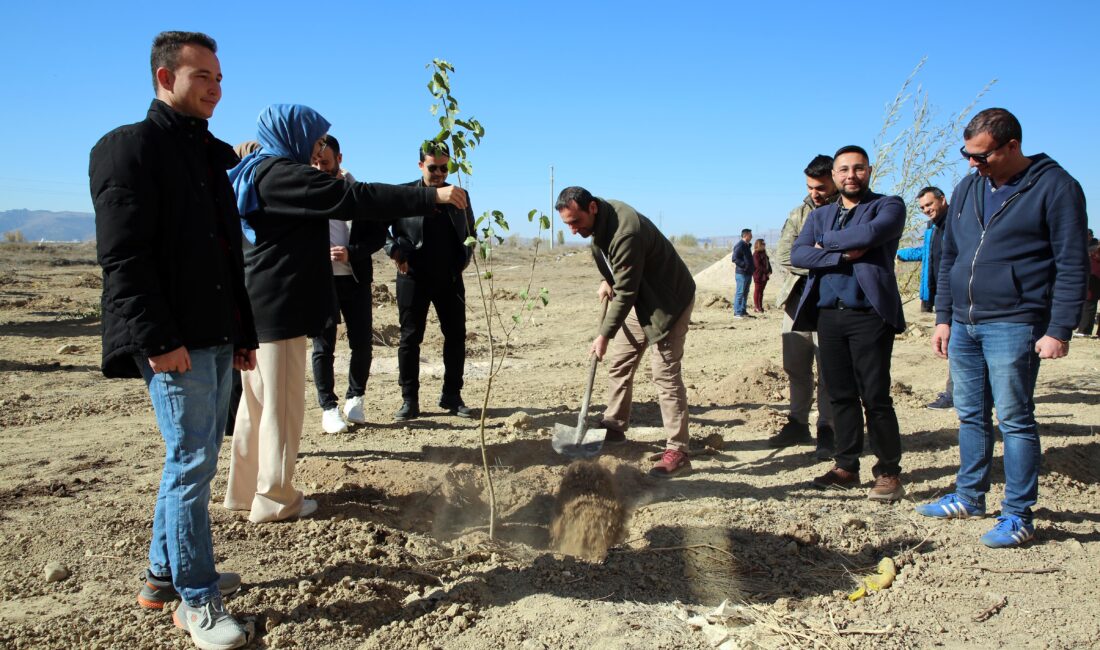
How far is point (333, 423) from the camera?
5145 mm

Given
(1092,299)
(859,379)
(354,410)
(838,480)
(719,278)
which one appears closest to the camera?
(859,379)

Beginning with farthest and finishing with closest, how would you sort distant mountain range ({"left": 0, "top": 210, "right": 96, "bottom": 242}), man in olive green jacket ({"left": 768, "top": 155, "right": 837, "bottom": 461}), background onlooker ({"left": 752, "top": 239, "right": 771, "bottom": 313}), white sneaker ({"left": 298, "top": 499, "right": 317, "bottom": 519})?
distant mountain range ({"left": 0, "top": 210, "right": 96, "bottom": 242}), background onlooker ({"left": 752, "top": 239, "right": 771, "bottom": 313}), man in olive green jacket ({"left": 768, "top": 155, "right": 837, "bottom": 461}), white sneaker ({"left": 298, "top": 499, "right": 317, "bottom": 519})

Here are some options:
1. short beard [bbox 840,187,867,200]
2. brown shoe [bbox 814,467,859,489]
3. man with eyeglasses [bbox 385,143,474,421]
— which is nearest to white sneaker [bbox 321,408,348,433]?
man with eyeglasses [bbox 385,143,474,421]

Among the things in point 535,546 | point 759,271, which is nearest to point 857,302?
point 535,546

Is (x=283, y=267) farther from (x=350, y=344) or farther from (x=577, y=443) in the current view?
(x=577, y=443)

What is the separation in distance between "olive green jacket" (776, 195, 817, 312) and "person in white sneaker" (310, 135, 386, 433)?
2.81 meters

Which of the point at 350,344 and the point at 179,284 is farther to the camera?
the point at 350,344

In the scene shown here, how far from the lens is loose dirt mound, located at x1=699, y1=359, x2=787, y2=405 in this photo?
6.49 meters

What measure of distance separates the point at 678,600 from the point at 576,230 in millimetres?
2222

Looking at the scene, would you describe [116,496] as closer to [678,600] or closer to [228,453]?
[228,453]

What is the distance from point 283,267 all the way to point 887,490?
11.0 feet

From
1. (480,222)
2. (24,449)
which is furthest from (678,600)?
(24,449)

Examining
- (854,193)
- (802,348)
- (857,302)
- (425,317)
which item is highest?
(854,193)

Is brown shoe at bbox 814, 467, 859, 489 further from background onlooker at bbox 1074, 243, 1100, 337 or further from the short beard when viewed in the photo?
background onlooker at bbox 1074, 243, 1100, 337
